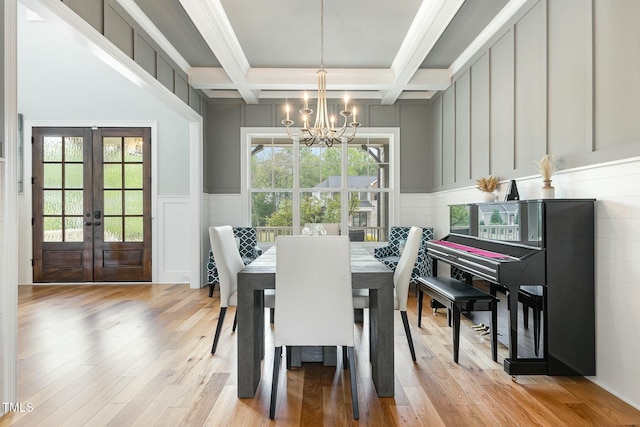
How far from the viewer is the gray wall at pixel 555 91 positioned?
6.82 feet

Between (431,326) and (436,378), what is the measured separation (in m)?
1.11

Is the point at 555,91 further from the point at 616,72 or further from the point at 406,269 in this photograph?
the point at 406,269

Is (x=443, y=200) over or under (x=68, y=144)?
under

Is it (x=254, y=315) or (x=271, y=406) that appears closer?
(x=271, y=406)

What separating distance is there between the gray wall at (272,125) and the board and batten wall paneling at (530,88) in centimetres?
247

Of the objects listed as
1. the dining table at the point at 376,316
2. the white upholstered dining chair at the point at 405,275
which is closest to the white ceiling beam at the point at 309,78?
the white upholstered dining chair at the point at 405,275

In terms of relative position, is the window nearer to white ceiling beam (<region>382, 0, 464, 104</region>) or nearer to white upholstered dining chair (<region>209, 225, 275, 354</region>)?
white ceiling beam (<region>382, 0, 464, 104</region>)

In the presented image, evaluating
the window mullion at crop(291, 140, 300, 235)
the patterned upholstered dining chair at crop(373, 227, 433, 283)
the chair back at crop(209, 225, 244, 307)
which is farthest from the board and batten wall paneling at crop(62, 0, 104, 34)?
the patterned upholstered dining chair at crop(373, 227, 433, 283)

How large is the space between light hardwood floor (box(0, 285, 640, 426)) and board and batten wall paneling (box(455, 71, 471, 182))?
1972 millimetres

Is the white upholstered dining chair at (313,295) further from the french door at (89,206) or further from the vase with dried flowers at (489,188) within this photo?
the french door at (89,206)

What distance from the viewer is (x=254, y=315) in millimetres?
2150

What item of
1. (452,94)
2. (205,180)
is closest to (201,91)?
(205,180)

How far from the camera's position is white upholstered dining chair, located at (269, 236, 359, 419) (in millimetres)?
1903

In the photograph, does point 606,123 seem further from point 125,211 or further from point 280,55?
point 125,211
